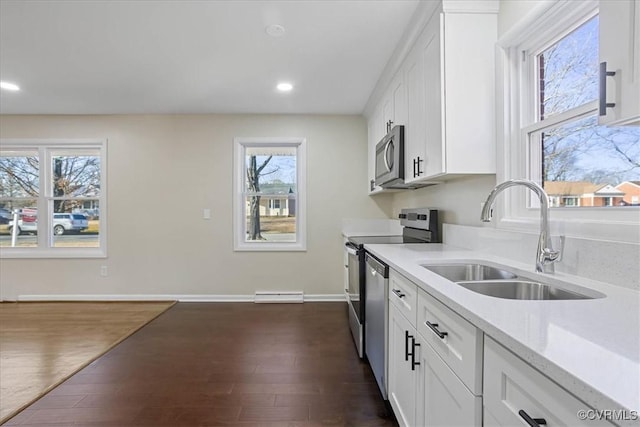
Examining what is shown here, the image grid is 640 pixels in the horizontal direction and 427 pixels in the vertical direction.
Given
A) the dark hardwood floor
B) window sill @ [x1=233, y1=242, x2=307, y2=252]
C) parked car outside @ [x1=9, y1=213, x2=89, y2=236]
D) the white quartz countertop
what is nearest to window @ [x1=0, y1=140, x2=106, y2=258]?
parked car outside @ [x1=9, y1=213, x2=89, y2=236]

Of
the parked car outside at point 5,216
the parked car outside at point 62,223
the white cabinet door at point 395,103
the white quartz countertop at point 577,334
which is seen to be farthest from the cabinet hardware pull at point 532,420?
the parked car outside at point 5,216

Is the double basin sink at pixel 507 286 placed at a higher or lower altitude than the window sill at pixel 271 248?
higher

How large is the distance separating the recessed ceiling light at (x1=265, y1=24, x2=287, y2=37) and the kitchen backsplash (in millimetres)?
1891

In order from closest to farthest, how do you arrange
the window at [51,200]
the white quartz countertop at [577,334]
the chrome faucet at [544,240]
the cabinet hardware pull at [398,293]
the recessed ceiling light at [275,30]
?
the white quartz countertop at [577,334]
the chrome faucet at [544,240]
the cabinet hardware pull at [398,293]
the recessed ceiling light at [275,30]
the window at [51,200]

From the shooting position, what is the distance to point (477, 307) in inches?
34.1

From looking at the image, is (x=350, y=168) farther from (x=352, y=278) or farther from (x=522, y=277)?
(x=522, y=277)

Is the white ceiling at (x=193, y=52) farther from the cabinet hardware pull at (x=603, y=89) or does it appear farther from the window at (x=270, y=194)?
the cabinet hardware pull at (x=603, y=89)

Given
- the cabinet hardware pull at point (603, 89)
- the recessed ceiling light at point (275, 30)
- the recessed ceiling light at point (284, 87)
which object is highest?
the recessed ceiling light at point (275, 30)

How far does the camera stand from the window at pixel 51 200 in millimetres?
4301

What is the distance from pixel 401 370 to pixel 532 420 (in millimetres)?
1003

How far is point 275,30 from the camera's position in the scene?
91.0 inches

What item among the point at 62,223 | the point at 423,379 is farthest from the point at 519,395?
the point at 62,223

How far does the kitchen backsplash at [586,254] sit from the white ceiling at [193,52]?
5.03 feet

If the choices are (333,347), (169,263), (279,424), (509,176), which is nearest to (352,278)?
(333,347)
